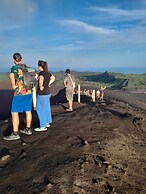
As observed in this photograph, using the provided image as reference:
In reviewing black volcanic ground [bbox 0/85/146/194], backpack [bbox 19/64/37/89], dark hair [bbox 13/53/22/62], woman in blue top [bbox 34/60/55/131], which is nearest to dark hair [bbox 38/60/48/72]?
woman in blue top [bbox 34/60/55/131]

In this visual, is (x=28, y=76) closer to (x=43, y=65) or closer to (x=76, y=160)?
Answer: (x=43, y=65)

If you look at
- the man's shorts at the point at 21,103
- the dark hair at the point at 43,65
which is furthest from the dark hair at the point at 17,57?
the man's shorts at the point at 21,103

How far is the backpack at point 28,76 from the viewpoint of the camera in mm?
7238

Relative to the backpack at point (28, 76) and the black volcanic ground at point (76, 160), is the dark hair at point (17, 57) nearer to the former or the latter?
the backpack at point (28, 76)

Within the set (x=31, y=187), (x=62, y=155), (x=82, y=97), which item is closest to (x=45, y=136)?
(x=62, y=155)

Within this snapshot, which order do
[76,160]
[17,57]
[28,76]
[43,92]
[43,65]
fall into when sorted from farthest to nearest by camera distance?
[43,92]
[43,65]
[28,76]
[17,57]
[76,160]

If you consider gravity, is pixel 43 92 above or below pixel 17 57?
below

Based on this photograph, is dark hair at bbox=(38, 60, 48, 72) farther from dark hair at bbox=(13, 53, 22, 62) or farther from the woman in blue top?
dark hair at bbox=(13, 53, 22, 62)

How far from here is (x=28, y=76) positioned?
7.33 metres

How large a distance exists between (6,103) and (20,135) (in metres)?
14.2

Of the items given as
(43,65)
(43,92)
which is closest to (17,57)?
(43,65)

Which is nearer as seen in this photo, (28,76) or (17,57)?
(17,57)

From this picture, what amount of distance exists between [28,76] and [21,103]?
2.37ft

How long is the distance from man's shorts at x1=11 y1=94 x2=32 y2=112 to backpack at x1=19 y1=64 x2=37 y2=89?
31 centimetres
